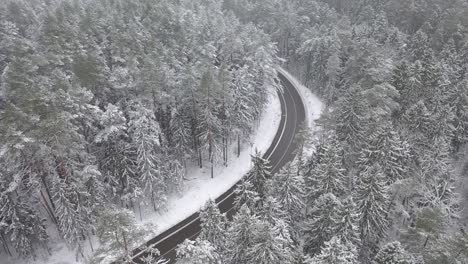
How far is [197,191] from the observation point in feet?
155

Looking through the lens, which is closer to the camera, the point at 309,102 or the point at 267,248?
the point at 267,248

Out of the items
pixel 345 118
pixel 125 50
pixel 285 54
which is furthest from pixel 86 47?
pixel 285 54

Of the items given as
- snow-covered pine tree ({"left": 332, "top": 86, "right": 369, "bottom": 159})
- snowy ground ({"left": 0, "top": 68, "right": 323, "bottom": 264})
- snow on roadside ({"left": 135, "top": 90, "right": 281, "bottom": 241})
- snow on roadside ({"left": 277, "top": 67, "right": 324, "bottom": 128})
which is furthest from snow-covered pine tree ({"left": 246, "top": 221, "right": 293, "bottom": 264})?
snow on roadside ({"left": 277, "top": 67, "right": 324, "bottom": 128})

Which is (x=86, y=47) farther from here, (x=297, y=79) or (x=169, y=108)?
(x=297, y=79)

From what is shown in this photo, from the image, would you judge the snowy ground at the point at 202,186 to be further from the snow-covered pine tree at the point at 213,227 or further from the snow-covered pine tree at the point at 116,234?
the snow-covered pine tree at the point at 116,234

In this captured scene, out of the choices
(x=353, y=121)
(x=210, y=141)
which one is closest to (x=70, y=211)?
(x=210, y=141)

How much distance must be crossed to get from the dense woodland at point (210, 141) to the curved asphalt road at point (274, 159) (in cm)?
463

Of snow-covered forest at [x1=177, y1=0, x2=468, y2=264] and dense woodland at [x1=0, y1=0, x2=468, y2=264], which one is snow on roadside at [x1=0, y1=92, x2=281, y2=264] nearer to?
dense woodland at [x1=0, y1=0, x2=468, y2=264]

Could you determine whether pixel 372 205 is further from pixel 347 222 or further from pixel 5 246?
pixel 5 246

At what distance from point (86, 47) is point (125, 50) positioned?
509 cm

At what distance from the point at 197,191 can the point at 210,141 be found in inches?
284

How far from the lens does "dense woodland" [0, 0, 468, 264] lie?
2820 cm

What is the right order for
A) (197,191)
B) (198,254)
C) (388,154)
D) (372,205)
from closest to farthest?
(198,254)
(372,205)
(388,154)
(197,191)

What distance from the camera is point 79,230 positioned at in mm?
34875
